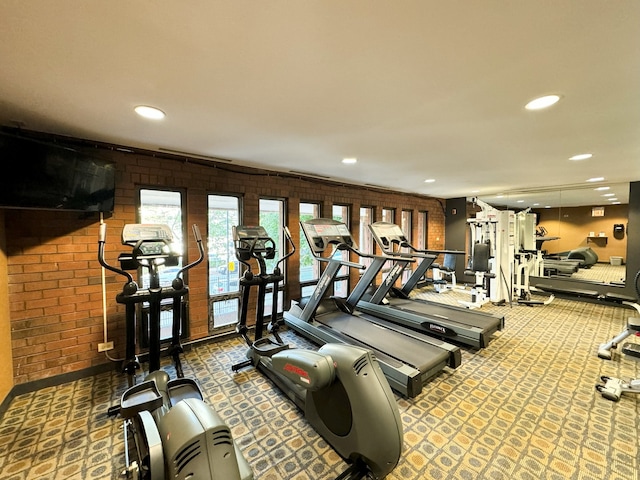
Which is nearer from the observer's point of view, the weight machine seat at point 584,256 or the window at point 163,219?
the window at point 163,219

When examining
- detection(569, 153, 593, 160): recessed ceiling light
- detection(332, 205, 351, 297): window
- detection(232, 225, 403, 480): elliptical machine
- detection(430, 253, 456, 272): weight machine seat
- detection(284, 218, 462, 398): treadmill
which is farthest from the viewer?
detection(430, 253, 456, 272): weight machine seat

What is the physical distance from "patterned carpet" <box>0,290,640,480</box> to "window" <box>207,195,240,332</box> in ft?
2.71

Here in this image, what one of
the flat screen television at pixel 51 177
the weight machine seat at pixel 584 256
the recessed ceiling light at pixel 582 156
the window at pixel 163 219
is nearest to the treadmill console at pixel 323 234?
the window at pixel 163 219

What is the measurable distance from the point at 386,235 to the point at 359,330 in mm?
1708

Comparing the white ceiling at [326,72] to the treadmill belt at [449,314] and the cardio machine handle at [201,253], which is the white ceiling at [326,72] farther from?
the treadmill belt at [449,314]

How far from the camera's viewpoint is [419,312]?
441 centimetres

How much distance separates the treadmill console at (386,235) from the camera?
430 cm

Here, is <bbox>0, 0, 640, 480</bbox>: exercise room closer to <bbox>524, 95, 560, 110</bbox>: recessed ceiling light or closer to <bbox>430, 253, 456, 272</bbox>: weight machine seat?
<bbox>524, 95, 560, 110</bbox>: recessed ceiling light

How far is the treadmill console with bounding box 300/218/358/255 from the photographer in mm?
3520

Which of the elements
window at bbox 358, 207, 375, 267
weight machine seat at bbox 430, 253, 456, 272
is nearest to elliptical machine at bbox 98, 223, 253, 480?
window at bbox 358, 207, 375, 267

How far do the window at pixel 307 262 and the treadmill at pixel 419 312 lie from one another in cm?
105

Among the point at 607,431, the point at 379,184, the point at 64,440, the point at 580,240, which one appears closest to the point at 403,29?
the point at 607,431

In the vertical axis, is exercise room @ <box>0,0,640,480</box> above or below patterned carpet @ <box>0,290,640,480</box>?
above

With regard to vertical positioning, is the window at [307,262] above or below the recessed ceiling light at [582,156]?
below
